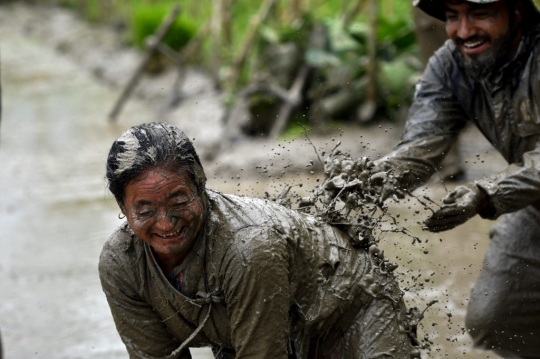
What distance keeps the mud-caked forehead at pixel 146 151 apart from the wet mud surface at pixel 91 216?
0.92 meters

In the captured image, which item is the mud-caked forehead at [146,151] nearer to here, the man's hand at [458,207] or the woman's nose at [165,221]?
the woman's nose at [165,221]

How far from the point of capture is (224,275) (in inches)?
109

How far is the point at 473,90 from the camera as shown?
389 cm

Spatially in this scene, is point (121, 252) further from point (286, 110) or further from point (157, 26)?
point (157, 26)

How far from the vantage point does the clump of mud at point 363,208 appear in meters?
3.10

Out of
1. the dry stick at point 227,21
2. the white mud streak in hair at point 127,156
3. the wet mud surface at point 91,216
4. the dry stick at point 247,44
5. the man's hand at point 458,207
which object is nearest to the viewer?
the white mud streak in hair at point 127,156

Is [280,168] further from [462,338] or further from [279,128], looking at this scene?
[462,338]

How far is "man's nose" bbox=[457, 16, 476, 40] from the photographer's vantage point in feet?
11.8

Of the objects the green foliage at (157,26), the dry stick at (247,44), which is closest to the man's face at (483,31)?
the dry stick at (247,44)

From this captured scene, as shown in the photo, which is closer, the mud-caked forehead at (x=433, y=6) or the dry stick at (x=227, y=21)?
the mud-caked forehead at (x=433, y=6)

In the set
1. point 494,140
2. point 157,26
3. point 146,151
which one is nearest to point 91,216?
point 494,140

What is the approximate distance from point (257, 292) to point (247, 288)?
0.04 metres

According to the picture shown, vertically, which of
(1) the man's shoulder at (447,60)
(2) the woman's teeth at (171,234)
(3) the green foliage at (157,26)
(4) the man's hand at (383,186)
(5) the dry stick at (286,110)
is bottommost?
(3) the green foliage at (157,26)

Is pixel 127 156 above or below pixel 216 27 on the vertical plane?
above
